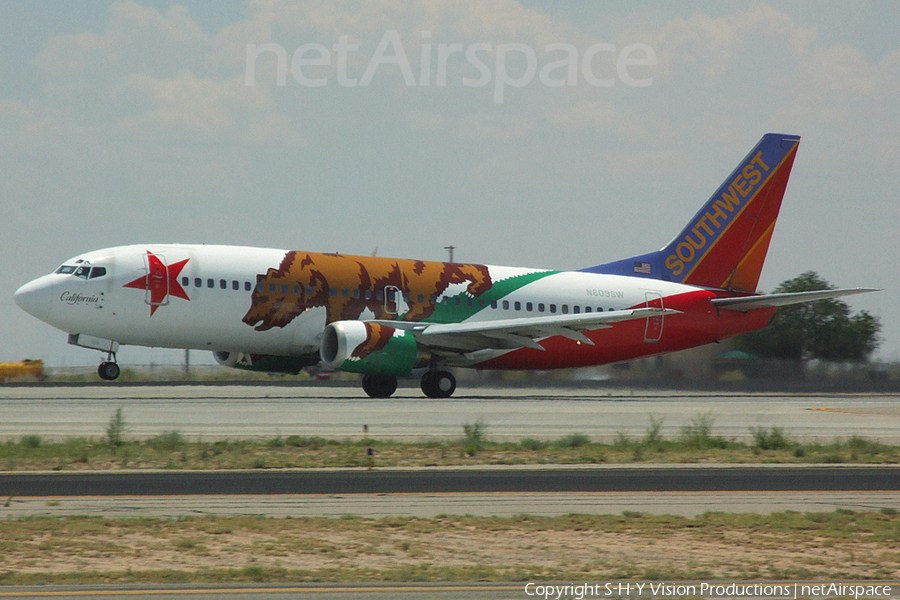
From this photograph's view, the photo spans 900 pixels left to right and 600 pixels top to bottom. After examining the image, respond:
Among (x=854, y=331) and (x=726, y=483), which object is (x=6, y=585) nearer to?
(x=726, y=483)

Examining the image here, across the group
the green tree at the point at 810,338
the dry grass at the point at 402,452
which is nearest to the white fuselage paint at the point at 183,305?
the dry grass at the point at 402,452

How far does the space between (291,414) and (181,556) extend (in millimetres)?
15179

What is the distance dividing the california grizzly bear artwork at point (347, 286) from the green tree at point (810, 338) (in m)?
13.8

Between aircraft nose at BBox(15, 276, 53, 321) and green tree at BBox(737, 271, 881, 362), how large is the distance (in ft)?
81.4

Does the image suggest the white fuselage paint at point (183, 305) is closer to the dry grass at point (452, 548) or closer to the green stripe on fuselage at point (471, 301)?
the green stripe on fuselage at point (471, 301)

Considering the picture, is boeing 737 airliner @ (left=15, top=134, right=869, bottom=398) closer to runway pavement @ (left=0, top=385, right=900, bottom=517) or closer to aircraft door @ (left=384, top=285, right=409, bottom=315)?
aircraft door @ (left=384, top=285, right=409, bottom=315)

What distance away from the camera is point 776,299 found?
3519 cm

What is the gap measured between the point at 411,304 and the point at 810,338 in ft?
60.3

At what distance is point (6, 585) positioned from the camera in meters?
8.46

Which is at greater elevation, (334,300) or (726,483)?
(334,300)

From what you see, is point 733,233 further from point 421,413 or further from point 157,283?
point 157,283

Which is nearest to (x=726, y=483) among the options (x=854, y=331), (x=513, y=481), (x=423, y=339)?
(x=513, y=481)

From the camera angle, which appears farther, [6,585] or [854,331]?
[854,331]

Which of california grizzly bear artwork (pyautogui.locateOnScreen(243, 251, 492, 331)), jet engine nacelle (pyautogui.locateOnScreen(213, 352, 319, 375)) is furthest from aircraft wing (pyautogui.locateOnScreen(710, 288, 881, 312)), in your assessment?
jet engine nacelle (pyautogui.locateOnScreen(213, 352, 319, 375))
